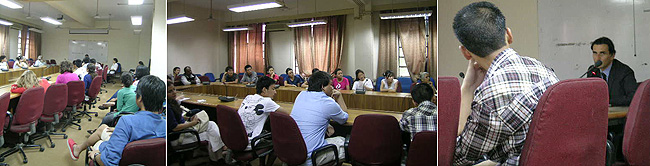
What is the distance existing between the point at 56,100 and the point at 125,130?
232 millimetres

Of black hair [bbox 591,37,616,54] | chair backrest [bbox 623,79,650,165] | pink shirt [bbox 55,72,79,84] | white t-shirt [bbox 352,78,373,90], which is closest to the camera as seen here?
white t-shirt [bbox 352,78,373,90]

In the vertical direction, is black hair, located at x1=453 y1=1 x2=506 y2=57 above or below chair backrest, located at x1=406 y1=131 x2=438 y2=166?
above

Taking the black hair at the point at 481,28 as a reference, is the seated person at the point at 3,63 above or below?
below

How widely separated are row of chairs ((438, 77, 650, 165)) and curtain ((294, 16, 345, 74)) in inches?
13.9

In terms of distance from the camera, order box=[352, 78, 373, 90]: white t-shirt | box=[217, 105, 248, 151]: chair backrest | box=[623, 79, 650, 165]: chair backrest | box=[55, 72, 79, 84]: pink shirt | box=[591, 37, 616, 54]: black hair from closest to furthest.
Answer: box=[352, 78, 373, 90]: white t-shirt, box=[217, 105, 248, 151]: chair backrest, box=[55, 72, 79, 84]: pink shirt, box=[623, 79, 650, 165]: chair backrest, box=[591, 37, 616, 54]: black hair

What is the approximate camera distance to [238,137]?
0.76m

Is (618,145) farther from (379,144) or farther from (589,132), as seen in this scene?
(379,144)

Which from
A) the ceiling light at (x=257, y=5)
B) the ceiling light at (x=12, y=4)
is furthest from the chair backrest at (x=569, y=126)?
the ceiling light at (x=12, y=4)

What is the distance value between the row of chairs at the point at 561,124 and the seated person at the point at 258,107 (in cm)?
49

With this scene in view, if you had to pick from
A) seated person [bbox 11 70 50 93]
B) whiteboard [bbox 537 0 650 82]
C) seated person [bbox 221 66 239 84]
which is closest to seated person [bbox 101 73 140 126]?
seated person [bbox 11 70 50 93]

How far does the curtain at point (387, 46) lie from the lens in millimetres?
651

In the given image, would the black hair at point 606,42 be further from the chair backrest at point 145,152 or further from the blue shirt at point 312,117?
the chair backrest at point 145,152

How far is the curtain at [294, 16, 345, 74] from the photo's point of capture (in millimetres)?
698

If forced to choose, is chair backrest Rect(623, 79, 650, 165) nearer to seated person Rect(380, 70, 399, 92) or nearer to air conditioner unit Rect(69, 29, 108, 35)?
seated person Rect(380, 70, 399, 92)
